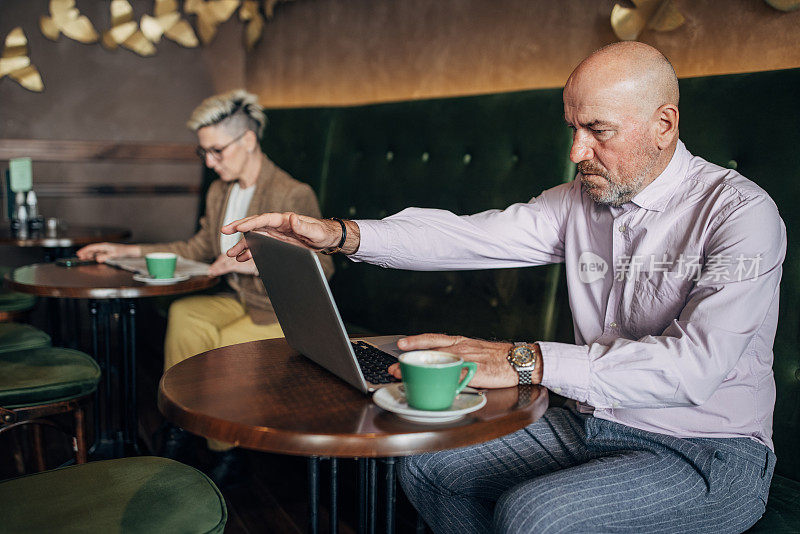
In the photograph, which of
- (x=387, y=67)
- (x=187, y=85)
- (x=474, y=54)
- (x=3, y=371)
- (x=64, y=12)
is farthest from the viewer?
(x=187, y=85)

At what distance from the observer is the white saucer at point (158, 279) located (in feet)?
6.70

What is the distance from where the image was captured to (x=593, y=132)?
1.32m

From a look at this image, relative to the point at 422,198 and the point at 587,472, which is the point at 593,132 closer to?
the point at 587,472

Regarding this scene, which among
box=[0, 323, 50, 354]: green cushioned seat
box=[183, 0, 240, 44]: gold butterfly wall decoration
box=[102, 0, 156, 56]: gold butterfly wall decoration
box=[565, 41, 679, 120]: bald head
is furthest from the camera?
box=[183, 0, 240, 44]: gold butterfly wall decoration

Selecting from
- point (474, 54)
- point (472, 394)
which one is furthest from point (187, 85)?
point (472, 394)

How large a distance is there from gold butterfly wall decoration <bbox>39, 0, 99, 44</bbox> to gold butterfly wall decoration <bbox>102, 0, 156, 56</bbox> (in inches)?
3.6

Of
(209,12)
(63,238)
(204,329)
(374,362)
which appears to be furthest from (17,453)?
(209,12)

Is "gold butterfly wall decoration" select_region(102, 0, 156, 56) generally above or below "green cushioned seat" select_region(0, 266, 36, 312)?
above

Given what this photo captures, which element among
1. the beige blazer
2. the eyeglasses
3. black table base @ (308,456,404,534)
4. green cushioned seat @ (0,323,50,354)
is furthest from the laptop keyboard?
the eyeglasses

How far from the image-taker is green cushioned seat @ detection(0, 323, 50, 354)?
2.19 meters

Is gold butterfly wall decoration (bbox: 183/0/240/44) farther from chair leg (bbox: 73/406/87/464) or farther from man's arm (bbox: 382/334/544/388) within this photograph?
man's arm (bbox: 382/334/544/388)

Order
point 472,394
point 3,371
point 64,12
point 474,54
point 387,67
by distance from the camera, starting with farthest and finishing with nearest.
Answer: point 64,12 → point 387,67 → point 474,54 → point 3,371 → point 472,394

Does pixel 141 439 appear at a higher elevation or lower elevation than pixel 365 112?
lower

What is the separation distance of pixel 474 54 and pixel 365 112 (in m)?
0.48
